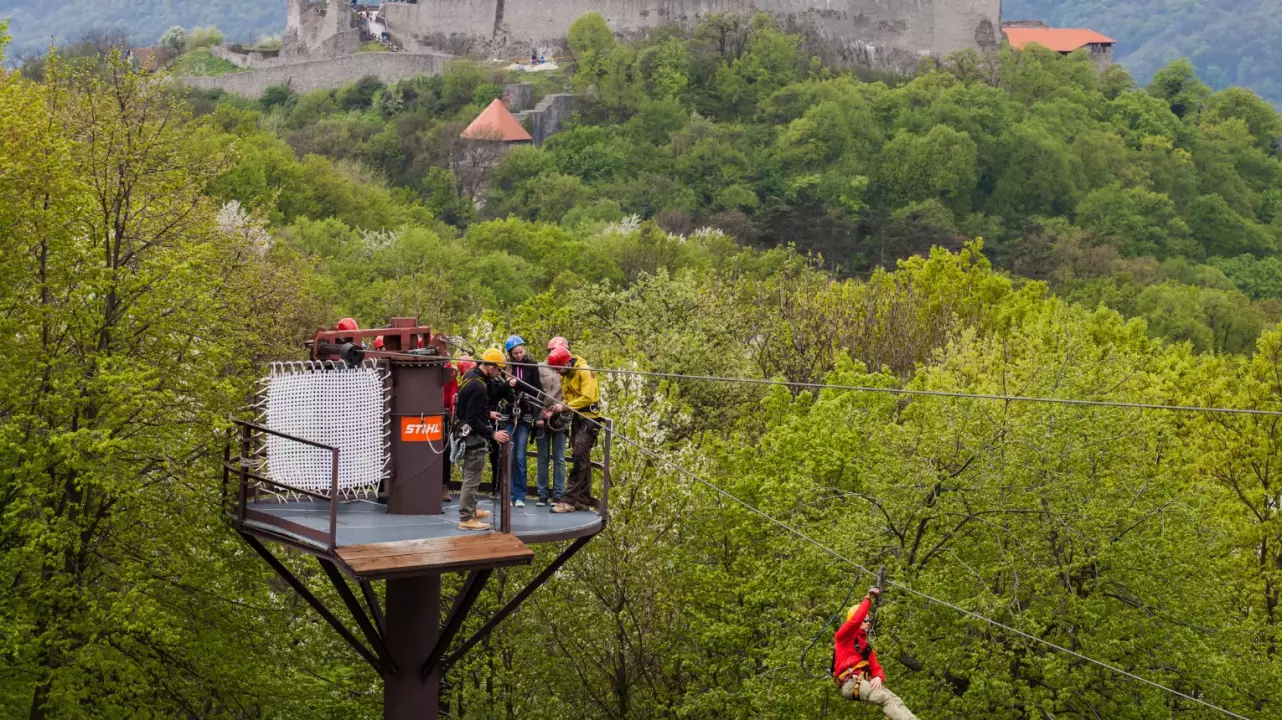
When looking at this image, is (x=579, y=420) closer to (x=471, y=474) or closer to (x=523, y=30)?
(x=471, y=474)

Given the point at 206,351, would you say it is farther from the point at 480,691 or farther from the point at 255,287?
the point at 480,691

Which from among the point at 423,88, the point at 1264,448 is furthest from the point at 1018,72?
the point at 1264,448

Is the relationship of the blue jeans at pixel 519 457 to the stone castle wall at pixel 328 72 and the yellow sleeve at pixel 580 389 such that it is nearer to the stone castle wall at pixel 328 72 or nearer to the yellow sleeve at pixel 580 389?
the yellow sleeve at pixel 580 389

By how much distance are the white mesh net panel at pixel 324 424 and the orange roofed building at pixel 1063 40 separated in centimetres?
15007

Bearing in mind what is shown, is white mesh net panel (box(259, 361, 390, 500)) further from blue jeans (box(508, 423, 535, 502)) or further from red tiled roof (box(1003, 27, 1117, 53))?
red tiled roof (box(1003, 27, 1117, 53))

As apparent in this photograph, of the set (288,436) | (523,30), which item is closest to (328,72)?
(523,30)

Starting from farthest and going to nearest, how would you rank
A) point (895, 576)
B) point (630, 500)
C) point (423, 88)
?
point (423, 88) < point (630, 500) < point (895, 576)

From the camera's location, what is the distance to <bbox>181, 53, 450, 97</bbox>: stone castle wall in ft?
483

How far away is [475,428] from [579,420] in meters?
2.06

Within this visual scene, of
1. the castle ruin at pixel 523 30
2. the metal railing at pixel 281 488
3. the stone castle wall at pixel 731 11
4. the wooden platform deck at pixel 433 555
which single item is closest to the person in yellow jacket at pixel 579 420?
the wooden platform deck at pixel 433 555

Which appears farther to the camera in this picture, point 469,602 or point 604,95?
point 604,95

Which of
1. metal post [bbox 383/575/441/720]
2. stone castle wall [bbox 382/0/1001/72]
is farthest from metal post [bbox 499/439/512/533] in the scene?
stone castle wall [bbox 382/0/1001/72]

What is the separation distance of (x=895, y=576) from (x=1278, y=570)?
892cm

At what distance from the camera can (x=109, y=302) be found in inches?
894
